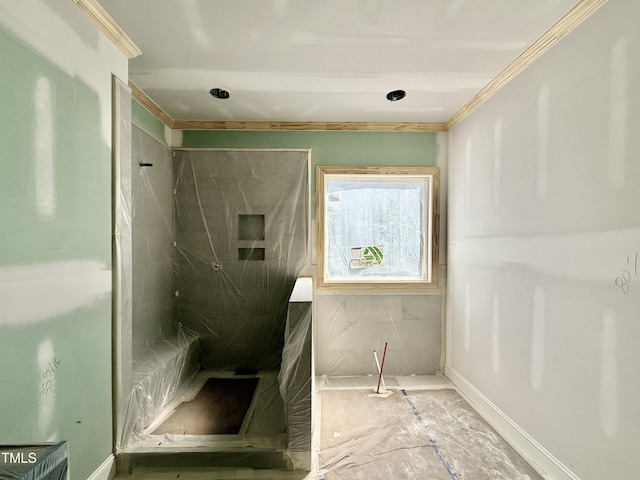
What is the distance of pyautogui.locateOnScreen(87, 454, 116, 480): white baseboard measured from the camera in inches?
61.7

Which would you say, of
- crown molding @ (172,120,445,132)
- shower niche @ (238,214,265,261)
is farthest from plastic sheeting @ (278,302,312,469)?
crown molding @ (172,120,445,132)

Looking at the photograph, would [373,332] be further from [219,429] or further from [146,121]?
[146,121]

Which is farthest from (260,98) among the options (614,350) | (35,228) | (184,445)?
(614,350)

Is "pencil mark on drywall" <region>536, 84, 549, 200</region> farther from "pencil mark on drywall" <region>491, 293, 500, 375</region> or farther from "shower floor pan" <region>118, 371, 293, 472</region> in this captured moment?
"shower floor pan" <region>118, 371, 293, 472</region>

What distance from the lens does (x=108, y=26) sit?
5.10 ft

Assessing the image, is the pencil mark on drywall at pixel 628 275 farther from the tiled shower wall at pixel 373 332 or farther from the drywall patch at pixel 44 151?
the drywall patch at pixel 44 151

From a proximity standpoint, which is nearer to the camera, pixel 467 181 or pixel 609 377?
pixel 609 377

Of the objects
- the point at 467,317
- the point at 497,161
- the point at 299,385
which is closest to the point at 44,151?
the point at 299,385

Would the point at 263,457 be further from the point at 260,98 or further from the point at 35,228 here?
the point at 260,98

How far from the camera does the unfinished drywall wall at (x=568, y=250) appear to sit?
1274 millimetres

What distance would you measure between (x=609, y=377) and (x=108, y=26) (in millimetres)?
2782

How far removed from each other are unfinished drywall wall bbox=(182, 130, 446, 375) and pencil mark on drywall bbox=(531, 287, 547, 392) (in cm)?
120

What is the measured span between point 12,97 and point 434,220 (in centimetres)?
288

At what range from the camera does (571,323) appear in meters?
1.53
